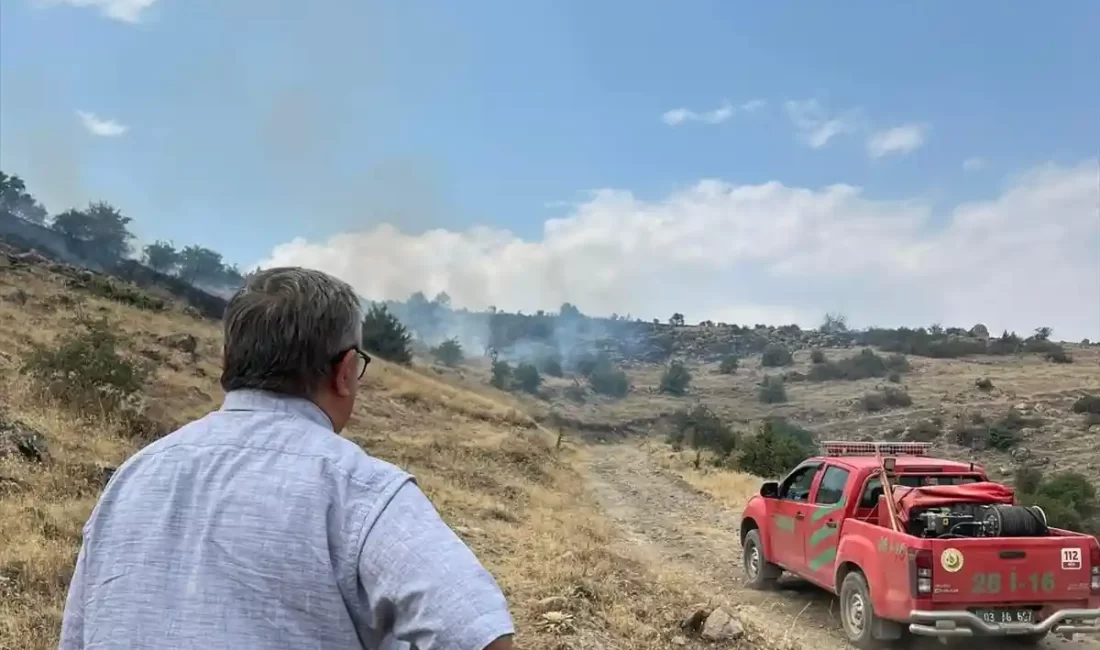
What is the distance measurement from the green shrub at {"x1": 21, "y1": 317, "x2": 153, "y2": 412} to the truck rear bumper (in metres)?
10.5

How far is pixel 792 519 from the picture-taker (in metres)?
9.09

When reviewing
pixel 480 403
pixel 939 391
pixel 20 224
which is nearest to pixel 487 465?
pixel 480 403

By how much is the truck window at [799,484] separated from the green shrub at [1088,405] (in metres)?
34.3

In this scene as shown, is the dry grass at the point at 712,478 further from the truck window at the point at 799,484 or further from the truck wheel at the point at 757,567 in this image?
the truck window at the point at 799,484

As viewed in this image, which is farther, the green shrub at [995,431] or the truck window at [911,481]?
the green shrub at [995,431]

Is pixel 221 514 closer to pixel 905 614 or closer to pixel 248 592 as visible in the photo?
pixel 248 592

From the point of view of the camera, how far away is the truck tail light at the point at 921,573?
6.59 meters

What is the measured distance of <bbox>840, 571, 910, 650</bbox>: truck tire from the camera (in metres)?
7.07

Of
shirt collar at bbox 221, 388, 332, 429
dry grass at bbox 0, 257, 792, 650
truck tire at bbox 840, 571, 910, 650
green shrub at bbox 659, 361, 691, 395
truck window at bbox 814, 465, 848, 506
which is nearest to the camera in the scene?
shirt collar at bbox 221, 388, 332, 429

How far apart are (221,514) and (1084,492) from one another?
23250 mm

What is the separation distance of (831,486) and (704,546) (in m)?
4.70

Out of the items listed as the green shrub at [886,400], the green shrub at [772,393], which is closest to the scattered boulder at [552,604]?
the green shrub at [886,400]

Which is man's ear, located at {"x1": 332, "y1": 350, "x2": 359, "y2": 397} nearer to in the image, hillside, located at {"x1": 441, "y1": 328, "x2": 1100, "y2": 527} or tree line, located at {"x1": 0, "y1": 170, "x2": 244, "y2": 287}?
hillside, located at {"x1": 441, "y1": 328, "x2": 1100, "y2": 527}

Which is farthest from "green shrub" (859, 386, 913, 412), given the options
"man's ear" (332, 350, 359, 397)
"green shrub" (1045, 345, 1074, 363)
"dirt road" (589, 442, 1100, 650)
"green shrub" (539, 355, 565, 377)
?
"man's ear" (332, 350, 359, 397)
